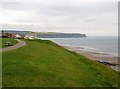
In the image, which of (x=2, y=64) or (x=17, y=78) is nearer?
(x=17, y=78)

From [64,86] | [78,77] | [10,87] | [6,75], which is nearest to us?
[10,87]

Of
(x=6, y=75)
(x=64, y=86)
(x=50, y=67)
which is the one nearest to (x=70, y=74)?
(x=50, y=67)

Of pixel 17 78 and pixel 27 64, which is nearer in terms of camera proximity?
pixel 17 78

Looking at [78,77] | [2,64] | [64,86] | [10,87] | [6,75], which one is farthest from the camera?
[2,64]

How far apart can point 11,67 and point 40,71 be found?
2305 mm

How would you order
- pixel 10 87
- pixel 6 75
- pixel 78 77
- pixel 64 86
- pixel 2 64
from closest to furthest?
pixel 10 87
pixel 64 86
pixel 6 75
pixel 78 77
pixel 2 64

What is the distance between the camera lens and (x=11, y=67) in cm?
1784

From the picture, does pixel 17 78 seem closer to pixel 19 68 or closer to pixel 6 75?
pixel 6 75

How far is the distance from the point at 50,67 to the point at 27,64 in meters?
1.91

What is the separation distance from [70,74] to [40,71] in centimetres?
231

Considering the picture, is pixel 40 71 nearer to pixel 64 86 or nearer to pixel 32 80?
pixel 32 80

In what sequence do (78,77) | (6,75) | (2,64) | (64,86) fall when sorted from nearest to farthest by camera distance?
(64,86) < (6,75) < (78,77) < (2,64)

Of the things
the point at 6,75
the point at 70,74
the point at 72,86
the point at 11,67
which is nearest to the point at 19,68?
the point at 11,67

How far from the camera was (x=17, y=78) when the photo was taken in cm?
1530
